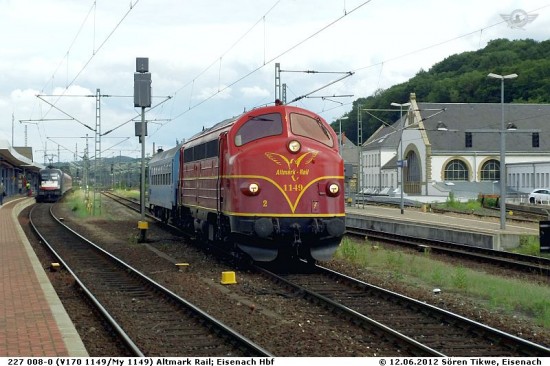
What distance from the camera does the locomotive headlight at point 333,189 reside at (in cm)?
1630

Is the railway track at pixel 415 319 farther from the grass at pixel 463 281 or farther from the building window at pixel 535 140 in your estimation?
the building window at pixel 535 140

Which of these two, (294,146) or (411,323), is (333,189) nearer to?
(294,146)

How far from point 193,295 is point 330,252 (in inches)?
159

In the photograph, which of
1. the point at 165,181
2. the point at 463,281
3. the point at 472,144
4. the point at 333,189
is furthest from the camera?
the point at 472,144

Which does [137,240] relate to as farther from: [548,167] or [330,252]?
[548,167]

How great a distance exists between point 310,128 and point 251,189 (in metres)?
2.04

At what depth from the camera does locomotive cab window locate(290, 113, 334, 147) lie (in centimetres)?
1667

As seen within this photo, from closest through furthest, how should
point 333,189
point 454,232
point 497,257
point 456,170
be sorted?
point 333,189 → point 497,257 → point 454,232 → point 456,170

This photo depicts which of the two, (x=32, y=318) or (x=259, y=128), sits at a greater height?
(x=259, y=128)

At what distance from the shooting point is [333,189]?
16.4m

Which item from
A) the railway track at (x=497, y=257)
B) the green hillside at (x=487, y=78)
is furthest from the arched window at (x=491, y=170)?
the railway track at (x=497, y=257)

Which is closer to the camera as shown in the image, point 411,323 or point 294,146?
point 411,323

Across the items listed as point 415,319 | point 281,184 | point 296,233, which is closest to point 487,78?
point 281,184

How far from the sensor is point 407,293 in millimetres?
13945
